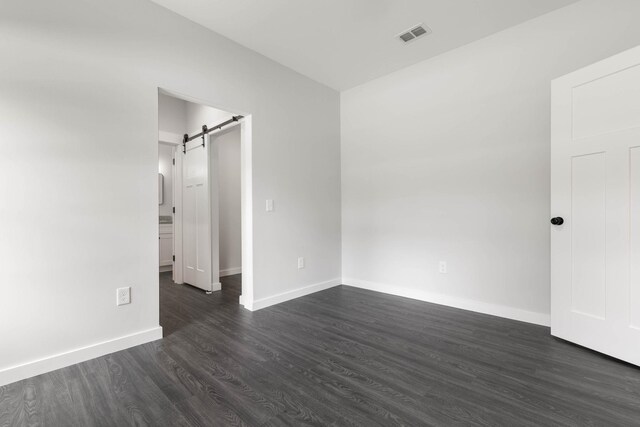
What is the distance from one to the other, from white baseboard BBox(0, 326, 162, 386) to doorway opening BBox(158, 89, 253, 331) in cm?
75

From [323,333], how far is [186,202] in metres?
2.75

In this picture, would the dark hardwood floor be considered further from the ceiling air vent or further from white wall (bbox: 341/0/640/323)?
the ceiling air vent

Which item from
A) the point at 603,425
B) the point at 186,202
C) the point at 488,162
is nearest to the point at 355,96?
the point at 488,162

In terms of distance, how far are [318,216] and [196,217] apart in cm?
161

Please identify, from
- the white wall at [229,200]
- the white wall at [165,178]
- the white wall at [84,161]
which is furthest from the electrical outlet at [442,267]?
the white wall at [165,178]

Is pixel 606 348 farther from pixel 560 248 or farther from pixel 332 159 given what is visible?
pixel 332 159

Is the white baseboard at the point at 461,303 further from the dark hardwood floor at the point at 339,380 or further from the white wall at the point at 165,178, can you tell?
the white wall at the point at 165,178

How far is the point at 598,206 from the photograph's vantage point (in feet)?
6.78

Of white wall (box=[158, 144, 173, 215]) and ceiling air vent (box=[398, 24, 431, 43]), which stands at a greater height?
ceiling air vent (box=[398, 24, 431, 43])

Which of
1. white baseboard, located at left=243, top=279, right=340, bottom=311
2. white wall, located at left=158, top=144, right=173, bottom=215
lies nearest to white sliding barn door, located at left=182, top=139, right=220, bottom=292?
white baseboard, located at left=243, top=279, right=340, bottom=311

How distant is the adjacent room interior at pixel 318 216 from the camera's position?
1724 mm

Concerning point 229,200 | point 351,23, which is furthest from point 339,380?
point 229,200

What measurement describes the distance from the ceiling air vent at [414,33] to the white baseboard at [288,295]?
2.80m

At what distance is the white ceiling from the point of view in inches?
94.5
